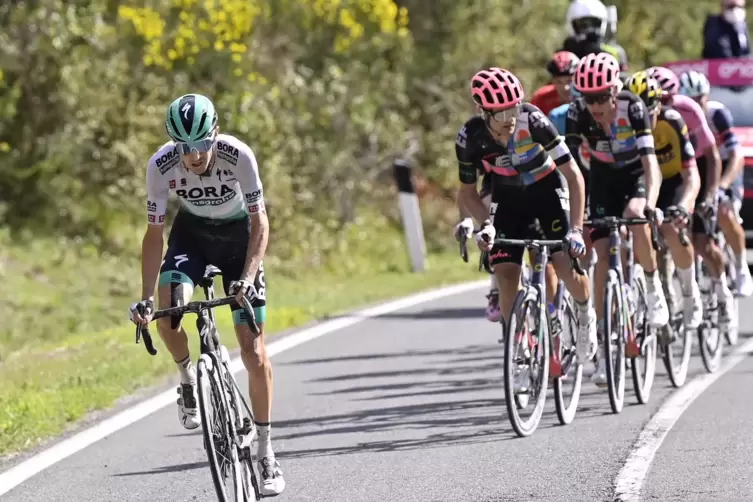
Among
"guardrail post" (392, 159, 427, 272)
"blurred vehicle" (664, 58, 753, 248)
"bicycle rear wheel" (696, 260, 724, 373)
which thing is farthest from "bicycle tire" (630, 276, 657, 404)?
"guardrail post" (392, 159, 427, 272)

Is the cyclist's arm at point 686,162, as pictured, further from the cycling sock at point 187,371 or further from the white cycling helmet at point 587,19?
the cycling sock at point 187,371

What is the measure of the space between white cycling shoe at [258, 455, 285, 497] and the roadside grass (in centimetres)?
199

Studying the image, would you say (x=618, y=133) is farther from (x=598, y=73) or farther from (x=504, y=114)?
(x=504, y=114)

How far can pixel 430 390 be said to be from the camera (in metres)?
10.5

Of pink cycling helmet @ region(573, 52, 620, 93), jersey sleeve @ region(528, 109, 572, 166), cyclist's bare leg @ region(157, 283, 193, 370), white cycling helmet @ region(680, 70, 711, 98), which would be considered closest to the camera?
cyclist's bare leg @ region(157, 283, 193, 370)

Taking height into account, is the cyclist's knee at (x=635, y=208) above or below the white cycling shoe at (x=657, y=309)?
above

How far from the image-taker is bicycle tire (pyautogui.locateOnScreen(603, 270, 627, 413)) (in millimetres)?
9445

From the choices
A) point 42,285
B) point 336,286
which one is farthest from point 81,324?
point 336,286

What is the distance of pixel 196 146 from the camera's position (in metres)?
6.82

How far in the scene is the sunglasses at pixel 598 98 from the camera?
9.48 m

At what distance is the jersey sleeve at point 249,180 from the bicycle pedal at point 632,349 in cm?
336

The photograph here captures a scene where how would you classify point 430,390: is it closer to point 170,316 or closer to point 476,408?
point 476,408

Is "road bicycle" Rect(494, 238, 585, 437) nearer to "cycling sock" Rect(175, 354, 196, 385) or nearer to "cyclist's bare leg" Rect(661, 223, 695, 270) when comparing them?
"cyclist's bare leg" Rect(661, 223, 695, 270)

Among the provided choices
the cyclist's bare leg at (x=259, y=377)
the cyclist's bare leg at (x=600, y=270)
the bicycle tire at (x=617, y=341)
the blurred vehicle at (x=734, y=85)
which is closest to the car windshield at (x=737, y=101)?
the blurred vehicle at (x=734, y=85)
